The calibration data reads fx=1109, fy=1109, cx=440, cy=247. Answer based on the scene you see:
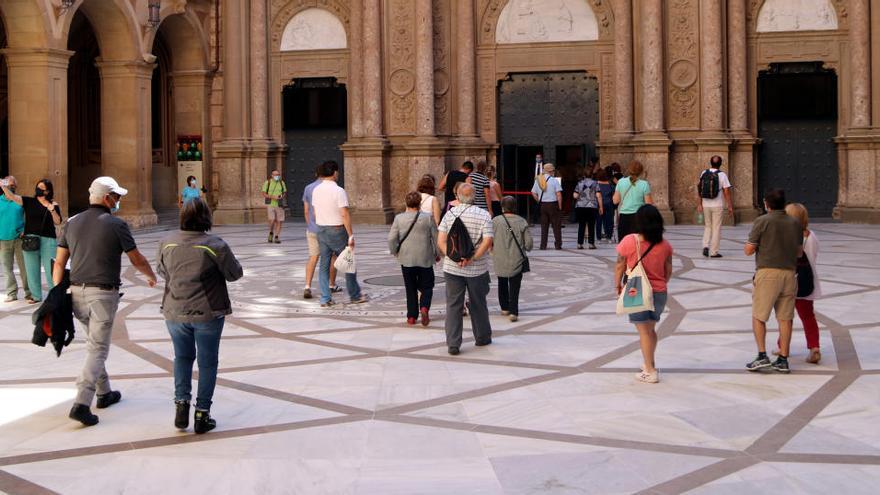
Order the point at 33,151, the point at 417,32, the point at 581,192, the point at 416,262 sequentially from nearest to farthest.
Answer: the point at 416,262, the point at 581,192, the point at 33,151, the point at 417,32

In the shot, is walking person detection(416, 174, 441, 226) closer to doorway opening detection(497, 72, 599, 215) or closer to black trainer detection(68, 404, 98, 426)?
black trainer detection(68, 404, 98, 426)

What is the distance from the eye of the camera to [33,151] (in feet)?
75.4

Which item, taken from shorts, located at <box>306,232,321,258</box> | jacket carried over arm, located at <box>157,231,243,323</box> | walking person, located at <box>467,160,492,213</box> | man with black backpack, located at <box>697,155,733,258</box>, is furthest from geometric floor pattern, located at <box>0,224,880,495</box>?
man with black backpack, located at <box>697,155,733,258</box>

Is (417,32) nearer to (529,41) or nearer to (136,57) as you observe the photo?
(529,41)

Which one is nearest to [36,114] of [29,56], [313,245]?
[29,56]

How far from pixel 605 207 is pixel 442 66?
7.86 metres

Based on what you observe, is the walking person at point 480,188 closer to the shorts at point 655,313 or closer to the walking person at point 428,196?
the walking person at point 428,196

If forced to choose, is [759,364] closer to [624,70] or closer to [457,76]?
[624,70]

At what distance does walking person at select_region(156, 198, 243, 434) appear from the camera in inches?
289

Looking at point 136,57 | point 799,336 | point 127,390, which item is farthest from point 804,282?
point 136,57

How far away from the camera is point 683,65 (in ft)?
88.5

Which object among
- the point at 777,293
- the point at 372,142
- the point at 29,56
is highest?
the point at 29,56

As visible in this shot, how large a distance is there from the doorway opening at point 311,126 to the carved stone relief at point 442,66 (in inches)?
110

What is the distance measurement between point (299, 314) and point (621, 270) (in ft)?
16.5
